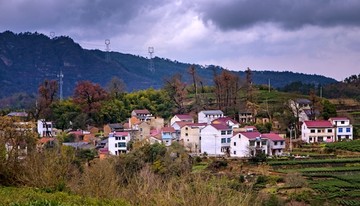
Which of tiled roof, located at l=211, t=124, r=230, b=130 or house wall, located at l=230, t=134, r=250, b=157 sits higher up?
tiled roof, located at l=211, t=124, r=230, b=130

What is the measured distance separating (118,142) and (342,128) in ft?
51.3

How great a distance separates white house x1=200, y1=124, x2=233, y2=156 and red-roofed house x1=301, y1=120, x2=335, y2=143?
586cm

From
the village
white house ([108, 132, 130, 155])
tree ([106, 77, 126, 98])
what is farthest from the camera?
tree ([106, 77, 126, 98])

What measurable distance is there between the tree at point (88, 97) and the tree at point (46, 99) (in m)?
2.28

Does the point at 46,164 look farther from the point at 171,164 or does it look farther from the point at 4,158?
the point at 171,164

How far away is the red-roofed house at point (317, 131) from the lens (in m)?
32.4

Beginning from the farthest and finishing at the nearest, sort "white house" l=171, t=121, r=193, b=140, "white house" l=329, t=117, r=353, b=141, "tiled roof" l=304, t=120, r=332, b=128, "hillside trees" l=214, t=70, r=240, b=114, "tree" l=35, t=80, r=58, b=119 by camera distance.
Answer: "hillside trees" l=214, t=70, r=240, b=114 < "tree" l=35, t=80, r=58, b=119 < "white house" l=329, t=117, r=353, b=141 < "tiled roof" l=304, t=120, r=332, b=128 < "white house" l=171, t=121, r=193, b=140

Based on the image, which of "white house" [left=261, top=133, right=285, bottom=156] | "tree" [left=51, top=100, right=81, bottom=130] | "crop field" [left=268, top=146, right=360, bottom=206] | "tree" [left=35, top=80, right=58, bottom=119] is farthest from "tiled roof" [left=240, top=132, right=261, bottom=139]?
"tree" [left=35, top=80, right=58, bottom=119]

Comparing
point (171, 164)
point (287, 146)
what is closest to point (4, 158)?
point (171, 164)

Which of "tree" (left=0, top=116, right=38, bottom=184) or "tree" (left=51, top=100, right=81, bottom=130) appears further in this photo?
"tree" (left=51, top=100, right=81, bottom=130)

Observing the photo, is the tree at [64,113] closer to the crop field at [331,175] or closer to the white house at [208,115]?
the white house at [208,115]

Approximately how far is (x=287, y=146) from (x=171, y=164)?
11491mm

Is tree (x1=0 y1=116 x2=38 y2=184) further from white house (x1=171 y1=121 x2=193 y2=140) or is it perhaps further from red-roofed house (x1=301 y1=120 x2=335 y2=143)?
red-roofed house (x1=301 y1=120 x2=335 y2=143)

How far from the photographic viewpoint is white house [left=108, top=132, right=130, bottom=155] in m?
29.5
